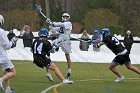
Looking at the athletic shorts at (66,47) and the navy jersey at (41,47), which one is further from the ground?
the navy jersey at (41,47)

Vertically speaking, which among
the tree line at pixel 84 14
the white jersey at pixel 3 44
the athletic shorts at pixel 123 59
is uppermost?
the white jersey at pixel 3 44

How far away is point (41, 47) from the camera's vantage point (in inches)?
720

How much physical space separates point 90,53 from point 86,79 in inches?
514

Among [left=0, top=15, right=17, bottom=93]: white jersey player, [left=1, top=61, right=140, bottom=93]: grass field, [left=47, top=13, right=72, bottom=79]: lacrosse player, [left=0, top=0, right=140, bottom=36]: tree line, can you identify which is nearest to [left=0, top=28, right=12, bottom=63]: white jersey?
[left=0, top=15, right=17, bottom=93]: white jersey player

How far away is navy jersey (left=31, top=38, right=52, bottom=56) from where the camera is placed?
717 inches

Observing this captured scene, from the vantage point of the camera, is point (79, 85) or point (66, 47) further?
point (66, 47)

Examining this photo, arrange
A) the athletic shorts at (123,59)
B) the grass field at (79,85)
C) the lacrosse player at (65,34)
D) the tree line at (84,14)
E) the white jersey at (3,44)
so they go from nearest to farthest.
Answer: the white jersey at (3,44)
the grass field at (79,85)
the lacrosse player at (65,34)
the athletic shorts at (123,59)
the tree line at (84,14)

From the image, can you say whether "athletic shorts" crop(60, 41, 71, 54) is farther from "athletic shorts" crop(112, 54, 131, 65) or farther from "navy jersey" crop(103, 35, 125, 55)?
"athletic shorts" crop(112, 54, 131, 65)

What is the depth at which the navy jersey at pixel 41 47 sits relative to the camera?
717 inches

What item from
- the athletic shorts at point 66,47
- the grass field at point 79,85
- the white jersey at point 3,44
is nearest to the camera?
the white jersey at point 3,44

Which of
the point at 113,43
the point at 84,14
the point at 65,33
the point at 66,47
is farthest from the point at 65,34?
the point at 84,14

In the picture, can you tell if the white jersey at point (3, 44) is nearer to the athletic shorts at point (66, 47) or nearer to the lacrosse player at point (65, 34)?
the lacrosse player at point (65, 34)

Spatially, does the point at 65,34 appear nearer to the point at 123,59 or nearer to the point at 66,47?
the point at 66,47

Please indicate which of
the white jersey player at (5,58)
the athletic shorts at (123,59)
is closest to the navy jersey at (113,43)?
the athletic shorts at (123,59)
